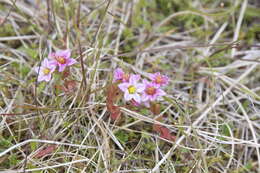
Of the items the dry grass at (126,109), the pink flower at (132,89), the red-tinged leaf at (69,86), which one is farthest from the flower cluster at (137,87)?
the red-tinged leaf at (69,86)

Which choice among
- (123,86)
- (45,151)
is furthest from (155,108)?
(45,151)

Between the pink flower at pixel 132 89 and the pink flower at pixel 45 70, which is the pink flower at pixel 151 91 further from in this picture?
the pink flower at pixel 45 70

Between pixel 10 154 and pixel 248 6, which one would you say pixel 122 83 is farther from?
pixel 248 6

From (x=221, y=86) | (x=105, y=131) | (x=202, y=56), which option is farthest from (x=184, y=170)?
(x=202, y=56)

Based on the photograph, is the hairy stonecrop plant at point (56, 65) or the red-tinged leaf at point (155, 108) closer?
the hairy stonecrop plant at point (56, 65)

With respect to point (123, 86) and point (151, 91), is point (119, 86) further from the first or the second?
point (151, 91)

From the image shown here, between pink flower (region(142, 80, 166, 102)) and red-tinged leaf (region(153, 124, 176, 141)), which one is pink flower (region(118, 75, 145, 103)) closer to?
pink flower (region(142, 80, 166, 102))
